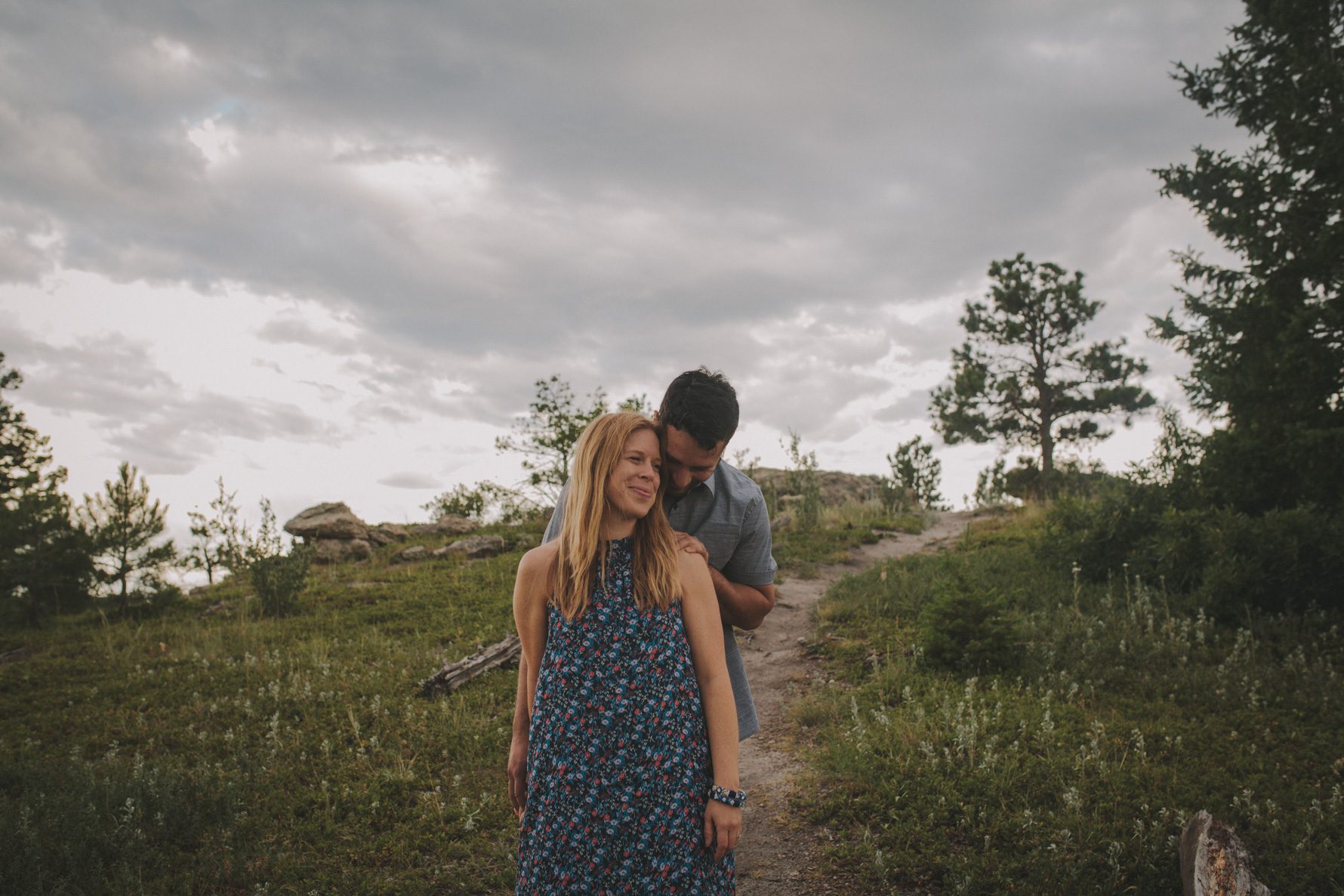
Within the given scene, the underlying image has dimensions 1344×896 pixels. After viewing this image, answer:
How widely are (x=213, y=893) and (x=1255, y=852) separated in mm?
6200

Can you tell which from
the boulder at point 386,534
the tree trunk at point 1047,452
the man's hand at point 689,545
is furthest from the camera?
the tree trunk at point 1047,452

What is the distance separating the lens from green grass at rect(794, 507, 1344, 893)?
4.43 metres

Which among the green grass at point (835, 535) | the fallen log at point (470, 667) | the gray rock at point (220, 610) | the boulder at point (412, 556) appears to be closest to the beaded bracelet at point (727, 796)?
the fallen log at point (470, 667)

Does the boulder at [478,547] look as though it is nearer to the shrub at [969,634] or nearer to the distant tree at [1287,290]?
the shrub at [969,634]

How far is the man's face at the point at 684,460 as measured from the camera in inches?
126

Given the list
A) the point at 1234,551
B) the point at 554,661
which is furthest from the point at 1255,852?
the point at 1234,551

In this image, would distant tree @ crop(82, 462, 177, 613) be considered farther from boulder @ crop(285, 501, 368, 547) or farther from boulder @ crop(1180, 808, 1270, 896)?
boulder @ crop(1180, 808, 1270, 896)

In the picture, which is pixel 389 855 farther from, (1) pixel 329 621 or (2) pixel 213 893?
(1) pixel 329 621

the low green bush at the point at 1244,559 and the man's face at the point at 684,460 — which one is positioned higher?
the man's face at the point at 684,460

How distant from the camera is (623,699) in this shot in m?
2.61

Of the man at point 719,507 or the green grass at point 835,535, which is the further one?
the green grass at point 835,535

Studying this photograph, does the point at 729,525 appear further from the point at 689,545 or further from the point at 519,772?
the point at 519,772

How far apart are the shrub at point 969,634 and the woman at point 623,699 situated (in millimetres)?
5430

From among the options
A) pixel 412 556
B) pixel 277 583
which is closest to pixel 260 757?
pixel 277 583
